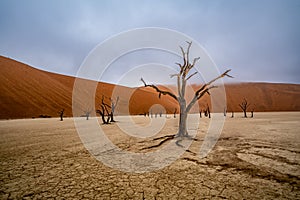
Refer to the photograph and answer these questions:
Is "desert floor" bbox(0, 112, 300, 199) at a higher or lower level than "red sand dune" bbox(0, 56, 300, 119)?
lower

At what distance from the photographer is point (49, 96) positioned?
3375 centimetres

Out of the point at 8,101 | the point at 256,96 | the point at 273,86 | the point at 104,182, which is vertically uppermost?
the point at 273,86

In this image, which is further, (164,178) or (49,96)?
(49,96)

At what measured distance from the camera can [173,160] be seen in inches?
169

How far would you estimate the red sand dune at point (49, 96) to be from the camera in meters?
26.7

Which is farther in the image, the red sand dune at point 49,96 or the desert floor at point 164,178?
the red sand dune at point 49,96

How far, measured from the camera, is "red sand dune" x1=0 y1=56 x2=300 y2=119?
26.7 m

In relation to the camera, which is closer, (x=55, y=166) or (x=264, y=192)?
(x=264, y=192)

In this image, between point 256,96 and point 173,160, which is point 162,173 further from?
point 256,96

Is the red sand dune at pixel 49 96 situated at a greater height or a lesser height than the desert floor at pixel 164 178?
greater

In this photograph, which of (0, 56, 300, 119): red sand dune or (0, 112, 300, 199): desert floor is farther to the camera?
(0, 56, 300, 119): red sand dune

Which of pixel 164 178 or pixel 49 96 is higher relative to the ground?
pixel 49 96

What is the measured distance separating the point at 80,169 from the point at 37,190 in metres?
1.06

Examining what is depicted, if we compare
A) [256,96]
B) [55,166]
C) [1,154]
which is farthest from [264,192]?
[256,96]
